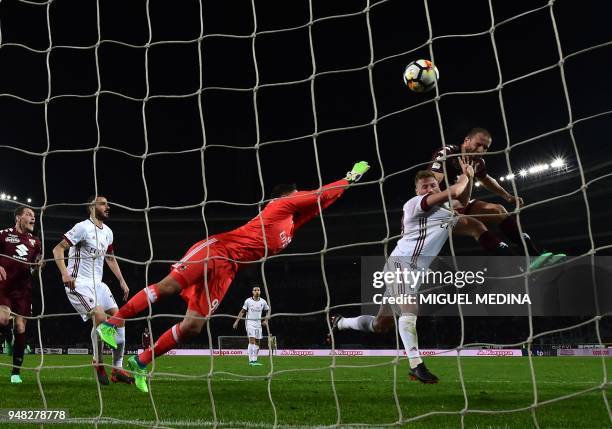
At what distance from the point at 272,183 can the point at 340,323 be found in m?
17.9

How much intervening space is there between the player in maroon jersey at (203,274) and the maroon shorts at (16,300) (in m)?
2.27

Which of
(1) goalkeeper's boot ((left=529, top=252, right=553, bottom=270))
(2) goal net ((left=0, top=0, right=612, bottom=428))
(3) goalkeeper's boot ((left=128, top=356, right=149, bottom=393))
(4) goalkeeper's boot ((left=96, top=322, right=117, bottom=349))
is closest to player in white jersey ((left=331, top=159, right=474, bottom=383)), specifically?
(1) goalkeeper's boot ((left=529, top=252, right=553, bottom=270))

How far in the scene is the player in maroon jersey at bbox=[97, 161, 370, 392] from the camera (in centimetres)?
497

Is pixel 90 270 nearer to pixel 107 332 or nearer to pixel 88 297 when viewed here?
pixel 88 297

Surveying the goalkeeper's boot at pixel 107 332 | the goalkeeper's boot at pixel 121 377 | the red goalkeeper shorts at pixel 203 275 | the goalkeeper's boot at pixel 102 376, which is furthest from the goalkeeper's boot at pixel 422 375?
the goalkeeper's boot at pixel 102 376

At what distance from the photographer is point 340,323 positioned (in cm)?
698

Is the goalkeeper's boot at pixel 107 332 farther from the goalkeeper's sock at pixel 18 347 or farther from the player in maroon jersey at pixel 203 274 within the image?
the goalkeeper's sock at pixel 18 347

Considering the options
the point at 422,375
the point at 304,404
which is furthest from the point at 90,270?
the point at 422,375

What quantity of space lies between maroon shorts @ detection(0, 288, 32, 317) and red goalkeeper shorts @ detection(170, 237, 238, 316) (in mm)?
2726

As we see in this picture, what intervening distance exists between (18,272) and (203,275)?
291cm

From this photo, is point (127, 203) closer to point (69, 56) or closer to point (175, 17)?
point (69, 56)

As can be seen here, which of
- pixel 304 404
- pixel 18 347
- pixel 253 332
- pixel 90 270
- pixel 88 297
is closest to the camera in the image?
pixel 304 404

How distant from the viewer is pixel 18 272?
6855 mm

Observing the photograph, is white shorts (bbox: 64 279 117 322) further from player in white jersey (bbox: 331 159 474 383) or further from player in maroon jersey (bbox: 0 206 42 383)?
player in white jersey (bbox: 331 159 474 383)
